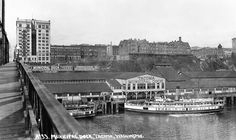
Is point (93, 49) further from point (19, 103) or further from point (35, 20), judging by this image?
point (19, 103)

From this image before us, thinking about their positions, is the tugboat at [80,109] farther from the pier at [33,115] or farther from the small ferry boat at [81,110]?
the pier at [33,115]

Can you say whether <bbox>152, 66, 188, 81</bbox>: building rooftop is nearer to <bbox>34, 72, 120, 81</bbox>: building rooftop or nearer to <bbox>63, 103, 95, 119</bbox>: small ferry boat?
<bbox>34, 72, 120, 81</bbox>: building rooftop

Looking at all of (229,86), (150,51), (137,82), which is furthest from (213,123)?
(150,51)

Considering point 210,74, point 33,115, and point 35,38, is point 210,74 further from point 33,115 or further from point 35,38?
point 35,38

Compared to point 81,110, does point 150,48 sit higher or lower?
higher

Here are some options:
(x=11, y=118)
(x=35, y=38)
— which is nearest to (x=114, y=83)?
(x=11, y=118)

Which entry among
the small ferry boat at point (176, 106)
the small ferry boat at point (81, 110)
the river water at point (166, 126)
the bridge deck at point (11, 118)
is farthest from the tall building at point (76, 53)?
the bridge deck at point (11, 118)
